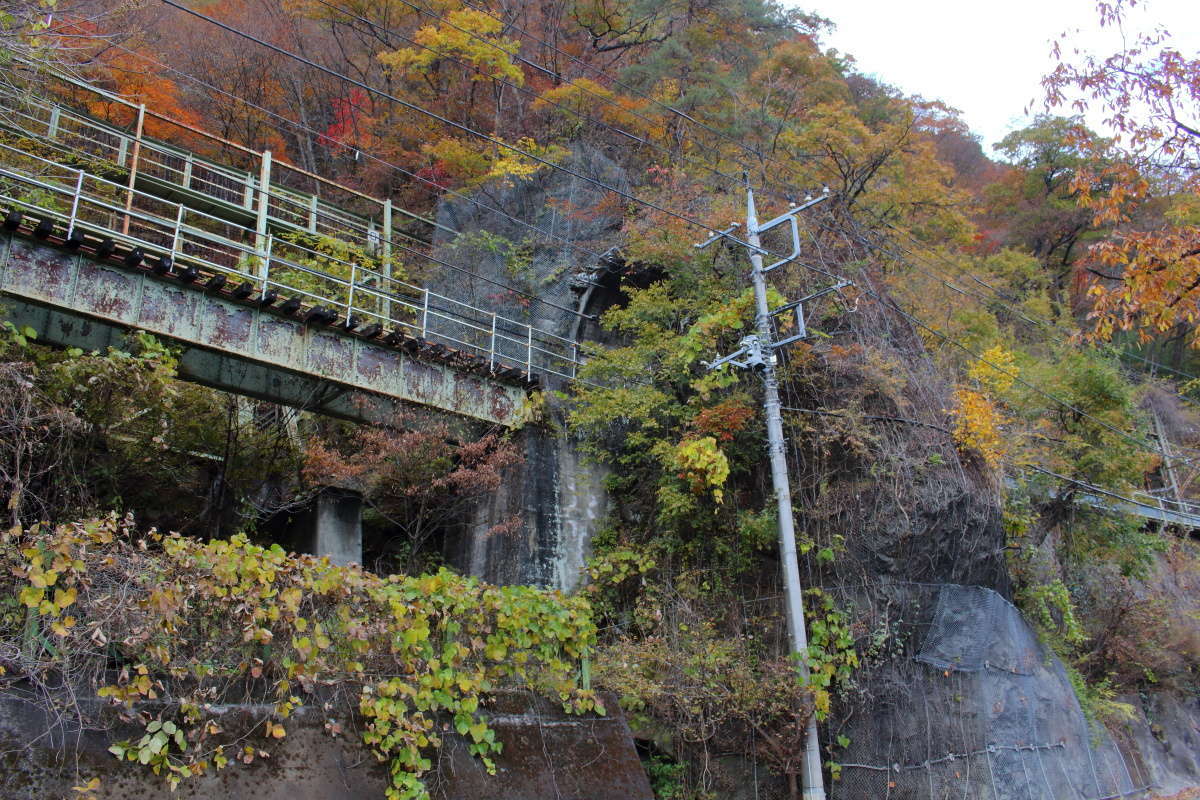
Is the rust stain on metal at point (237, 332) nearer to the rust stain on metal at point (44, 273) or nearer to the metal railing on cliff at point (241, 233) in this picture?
the rust stain on metal at point (44, 273)

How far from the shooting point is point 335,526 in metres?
14.9

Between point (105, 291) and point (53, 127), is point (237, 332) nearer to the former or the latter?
point (105, 291)

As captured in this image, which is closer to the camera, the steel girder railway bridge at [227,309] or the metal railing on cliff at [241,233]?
the steel girder railway bridge at [227,309]

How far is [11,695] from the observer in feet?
20.3

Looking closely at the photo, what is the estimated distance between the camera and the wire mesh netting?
1260 centimetres

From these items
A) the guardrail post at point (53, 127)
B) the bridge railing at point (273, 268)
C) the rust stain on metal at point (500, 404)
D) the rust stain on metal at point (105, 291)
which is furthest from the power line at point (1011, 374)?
the guardrail post at point (53, 127)

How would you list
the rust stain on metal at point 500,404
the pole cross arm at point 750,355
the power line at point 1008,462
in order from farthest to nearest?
the rust stain on metal at point 500,404 < the power line at point 1008,462 < the pole cross arm at point 750,355

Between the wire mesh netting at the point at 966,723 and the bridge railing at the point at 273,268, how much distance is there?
8.55 m

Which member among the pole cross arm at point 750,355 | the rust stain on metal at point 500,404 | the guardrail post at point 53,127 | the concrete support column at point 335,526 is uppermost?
the guardrail post at point 53,127

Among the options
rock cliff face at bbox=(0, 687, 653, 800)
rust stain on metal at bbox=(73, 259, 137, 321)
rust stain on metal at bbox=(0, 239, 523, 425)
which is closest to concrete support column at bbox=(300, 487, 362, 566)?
rust stain on metal at bbox=(0, 239, 523, 425)

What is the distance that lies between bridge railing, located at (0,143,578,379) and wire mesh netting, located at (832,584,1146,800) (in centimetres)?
855

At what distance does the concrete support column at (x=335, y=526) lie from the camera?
14711 mm

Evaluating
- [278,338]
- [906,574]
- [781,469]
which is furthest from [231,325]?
[906,574]

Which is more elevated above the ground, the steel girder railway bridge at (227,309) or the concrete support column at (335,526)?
the steel girder railway bridge at (227,309)
